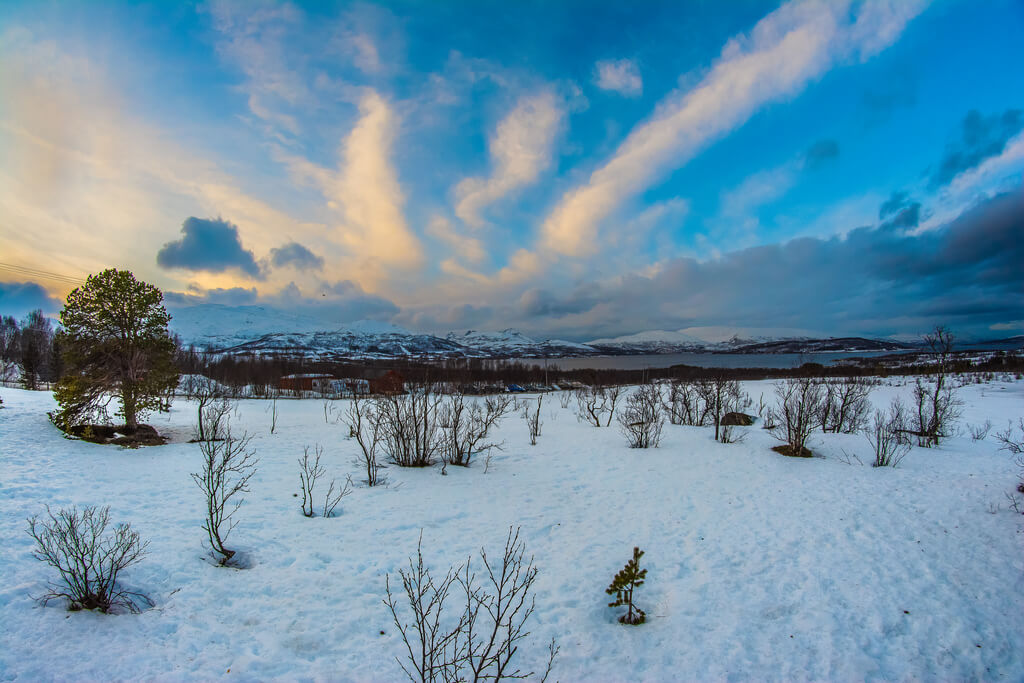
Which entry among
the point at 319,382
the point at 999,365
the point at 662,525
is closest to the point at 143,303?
the point at 662,525

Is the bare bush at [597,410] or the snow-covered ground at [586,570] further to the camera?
the bare bush at [597,410]

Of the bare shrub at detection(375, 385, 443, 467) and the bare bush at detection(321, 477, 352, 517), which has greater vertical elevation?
the bare shrub at detection(375, 385, 443, 467)

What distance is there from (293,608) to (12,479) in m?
7.42

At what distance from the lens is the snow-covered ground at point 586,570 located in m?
3.90

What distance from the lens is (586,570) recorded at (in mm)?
5867

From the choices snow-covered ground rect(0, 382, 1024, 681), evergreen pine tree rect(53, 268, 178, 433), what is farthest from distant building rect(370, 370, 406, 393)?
evergreen pine tree rect(53, 268, 178, 433)

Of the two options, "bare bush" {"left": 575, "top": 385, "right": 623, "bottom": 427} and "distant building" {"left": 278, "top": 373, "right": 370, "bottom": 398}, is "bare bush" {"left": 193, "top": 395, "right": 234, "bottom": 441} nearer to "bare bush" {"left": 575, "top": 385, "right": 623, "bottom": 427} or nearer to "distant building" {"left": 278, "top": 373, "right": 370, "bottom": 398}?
"bare bush" {"left": 575, "top": 385, "right": 623, "bottom": 427}

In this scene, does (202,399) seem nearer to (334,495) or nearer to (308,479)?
(308,479)

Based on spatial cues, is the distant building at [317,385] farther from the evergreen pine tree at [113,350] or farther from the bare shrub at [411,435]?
the bare shrub at [411,435]

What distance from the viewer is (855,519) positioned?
7238mm

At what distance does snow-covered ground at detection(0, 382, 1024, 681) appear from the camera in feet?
12.8

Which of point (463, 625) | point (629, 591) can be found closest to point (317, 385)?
point (463, 625)

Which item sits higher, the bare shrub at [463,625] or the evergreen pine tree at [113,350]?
the evergreen pine tree at [113,350]

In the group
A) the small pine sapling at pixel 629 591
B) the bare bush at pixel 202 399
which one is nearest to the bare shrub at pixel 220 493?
the bare bush at pixel 202 399
